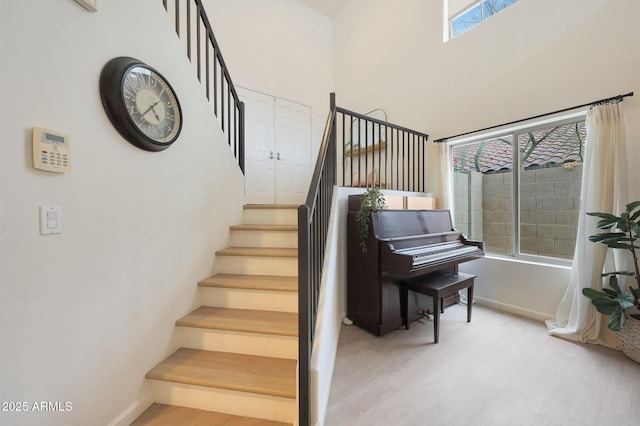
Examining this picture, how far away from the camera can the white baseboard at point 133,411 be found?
1294 mm

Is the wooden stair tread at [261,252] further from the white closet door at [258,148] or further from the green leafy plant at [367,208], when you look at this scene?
the white closet door at [258,148]

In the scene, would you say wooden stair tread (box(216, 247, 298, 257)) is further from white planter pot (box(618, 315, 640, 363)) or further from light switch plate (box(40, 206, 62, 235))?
white planter pot (box(618, 315, 640, 363))

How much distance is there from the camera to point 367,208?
7.61 feet

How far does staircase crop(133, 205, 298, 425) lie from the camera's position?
1360mm

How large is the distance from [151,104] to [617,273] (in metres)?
3.59

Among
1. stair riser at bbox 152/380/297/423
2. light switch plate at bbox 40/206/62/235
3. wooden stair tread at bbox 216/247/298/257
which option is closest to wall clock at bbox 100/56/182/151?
light switch plate at bbox 40/206/62/235

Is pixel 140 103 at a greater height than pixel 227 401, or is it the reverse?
pixel 140 103

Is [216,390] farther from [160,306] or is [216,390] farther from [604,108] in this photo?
[604,108]

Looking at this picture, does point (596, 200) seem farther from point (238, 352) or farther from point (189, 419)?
point (189, 419)

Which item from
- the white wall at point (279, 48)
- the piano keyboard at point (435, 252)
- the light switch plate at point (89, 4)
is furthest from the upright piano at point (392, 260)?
the white wall at point (279, 48)

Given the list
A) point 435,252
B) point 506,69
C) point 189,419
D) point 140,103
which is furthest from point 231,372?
point 506,69

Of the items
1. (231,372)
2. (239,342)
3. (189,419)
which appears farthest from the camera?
(239,342)

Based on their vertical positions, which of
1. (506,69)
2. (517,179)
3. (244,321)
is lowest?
(244,321)

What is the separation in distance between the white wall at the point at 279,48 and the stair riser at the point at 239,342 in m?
3.65
